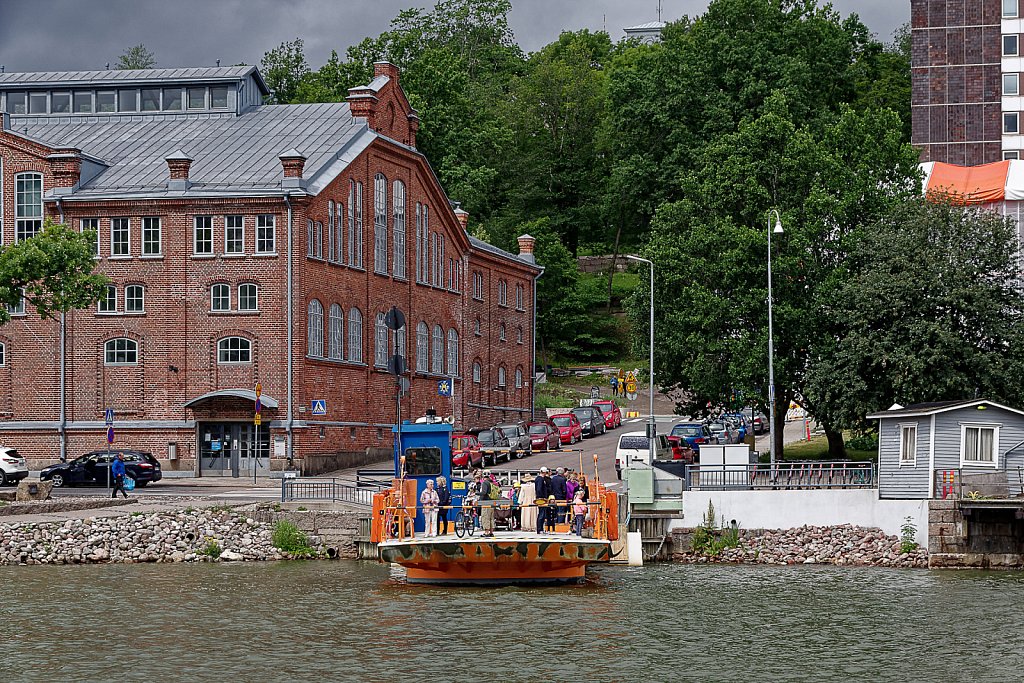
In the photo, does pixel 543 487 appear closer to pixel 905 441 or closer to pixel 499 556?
pixel 499 556

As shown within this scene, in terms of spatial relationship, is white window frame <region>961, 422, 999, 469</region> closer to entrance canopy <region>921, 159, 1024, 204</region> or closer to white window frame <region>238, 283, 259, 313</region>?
white window frame <region>238, 283, 259, 313</region>

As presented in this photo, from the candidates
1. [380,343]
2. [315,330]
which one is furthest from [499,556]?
[380,343]

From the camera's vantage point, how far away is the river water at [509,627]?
30.8 m

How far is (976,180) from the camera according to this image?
89312 mm

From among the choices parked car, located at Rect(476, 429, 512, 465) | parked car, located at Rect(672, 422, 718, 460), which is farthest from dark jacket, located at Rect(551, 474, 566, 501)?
parked car, located at Rect(672, 422, 718, 460)

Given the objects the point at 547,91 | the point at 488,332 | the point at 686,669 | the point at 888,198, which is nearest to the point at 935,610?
the point at 686,669

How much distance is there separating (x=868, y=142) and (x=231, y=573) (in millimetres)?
34187

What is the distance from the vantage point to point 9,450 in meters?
64.6

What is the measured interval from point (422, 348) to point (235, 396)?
16000 mm

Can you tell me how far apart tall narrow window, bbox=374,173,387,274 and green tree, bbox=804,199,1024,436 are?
903 inches

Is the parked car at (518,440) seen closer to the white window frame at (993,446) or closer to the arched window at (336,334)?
the arched window at (336,334)

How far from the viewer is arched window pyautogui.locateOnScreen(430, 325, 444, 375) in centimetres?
8206

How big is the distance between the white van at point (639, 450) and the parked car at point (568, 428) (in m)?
11.5

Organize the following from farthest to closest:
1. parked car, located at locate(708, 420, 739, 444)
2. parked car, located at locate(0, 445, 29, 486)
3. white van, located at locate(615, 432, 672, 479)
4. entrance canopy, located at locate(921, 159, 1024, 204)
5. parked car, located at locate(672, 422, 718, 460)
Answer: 1. entrance canopy, located at locate(921, 159, 1024, 204)
2. parked car, located at locate(708, 420, 739, 444)
3. parked car, located at locate(672, 422, 718, 460)
4. white van, located at locate(615, 432, 672, 479)
5. parked car, located at locate(0, 445, 29, 486)
